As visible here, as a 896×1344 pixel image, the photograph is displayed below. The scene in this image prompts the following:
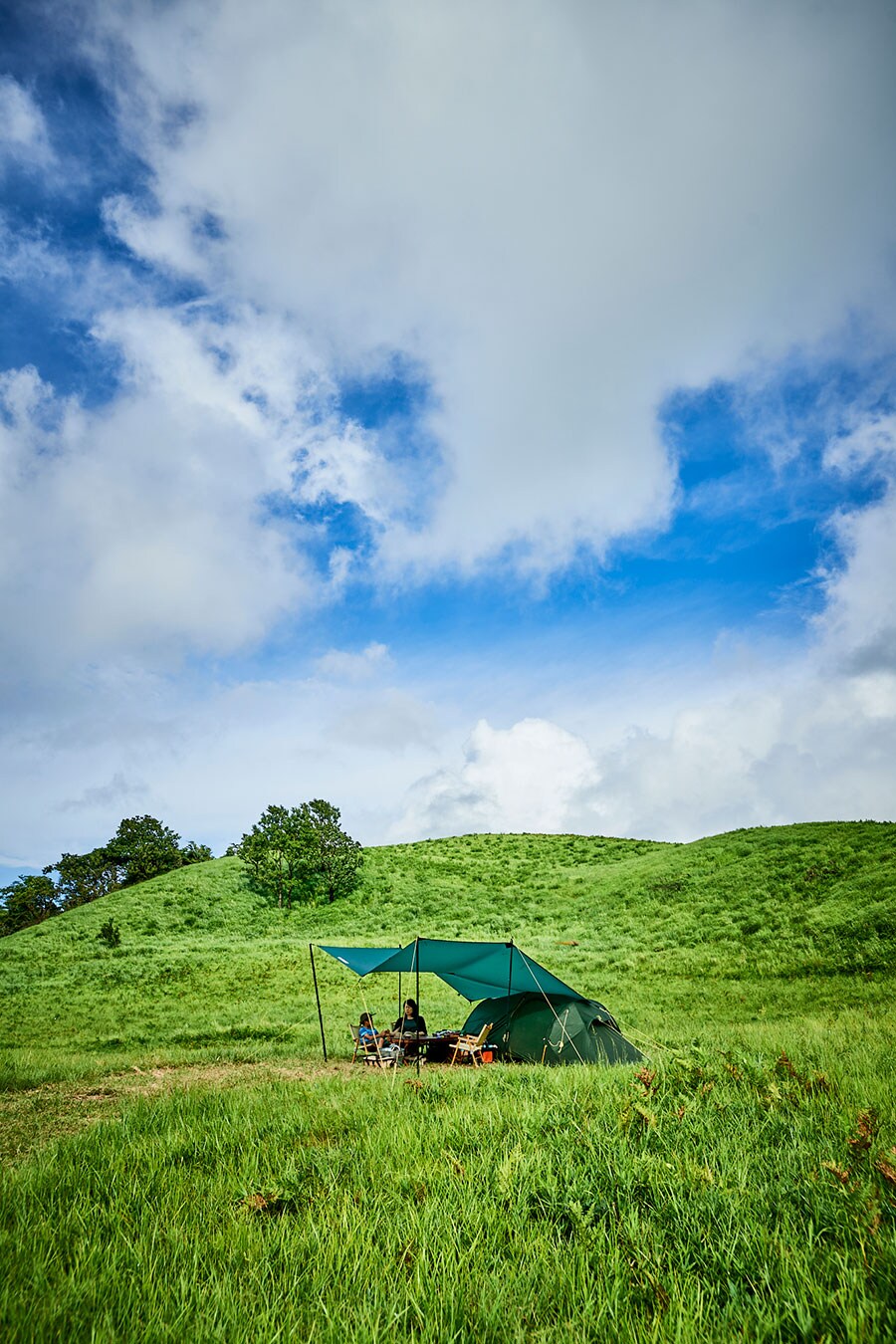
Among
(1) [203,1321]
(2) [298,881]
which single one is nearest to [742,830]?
(2) [298,881]

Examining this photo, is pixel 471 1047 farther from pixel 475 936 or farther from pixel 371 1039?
pixel 475 936

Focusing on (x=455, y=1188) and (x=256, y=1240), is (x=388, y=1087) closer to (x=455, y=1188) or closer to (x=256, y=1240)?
(x=455, y=1188)

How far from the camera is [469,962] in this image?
14477mm

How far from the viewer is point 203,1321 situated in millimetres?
3203

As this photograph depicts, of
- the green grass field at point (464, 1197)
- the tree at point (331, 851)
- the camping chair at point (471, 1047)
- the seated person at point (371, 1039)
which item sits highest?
the tree at point (331, 851)

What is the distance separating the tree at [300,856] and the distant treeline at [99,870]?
3689 centimetres

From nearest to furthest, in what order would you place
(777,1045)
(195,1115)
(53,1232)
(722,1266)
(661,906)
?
1. (722,1266)
2. (53,1232)
3. (195,1115)
4. (777,1045)
5. (661,906)

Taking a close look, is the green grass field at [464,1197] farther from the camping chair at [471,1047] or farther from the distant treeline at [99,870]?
the distant treeline at [99,870]

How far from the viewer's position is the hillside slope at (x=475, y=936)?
20.8 m

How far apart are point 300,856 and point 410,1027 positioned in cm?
3935

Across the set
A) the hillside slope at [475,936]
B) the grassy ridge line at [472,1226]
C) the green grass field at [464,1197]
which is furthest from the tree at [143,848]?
the grassy ridge line at [472,1226]

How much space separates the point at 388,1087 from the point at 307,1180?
13.6ft

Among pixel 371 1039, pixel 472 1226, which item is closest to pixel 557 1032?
pixel 371 1039

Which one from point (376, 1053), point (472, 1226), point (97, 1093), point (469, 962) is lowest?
point (376, 1053)
